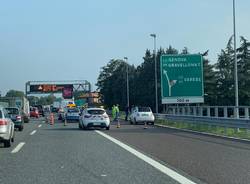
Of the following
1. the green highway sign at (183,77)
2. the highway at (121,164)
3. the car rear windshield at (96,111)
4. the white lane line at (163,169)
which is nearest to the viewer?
the white lane line at (163,169)

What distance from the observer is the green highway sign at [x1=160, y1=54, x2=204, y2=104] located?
113 ft

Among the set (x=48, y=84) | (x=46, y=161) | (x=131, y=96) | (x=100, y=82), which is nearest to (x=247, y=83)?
(x=131, y=96)

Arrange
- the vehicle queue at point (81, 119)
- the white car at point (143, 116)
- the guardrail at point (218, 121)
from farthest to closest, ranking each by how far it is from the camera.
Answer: the white car at point (143, 116), the guardrail at point (218, 121), the vehicle queue at point (81, 119)

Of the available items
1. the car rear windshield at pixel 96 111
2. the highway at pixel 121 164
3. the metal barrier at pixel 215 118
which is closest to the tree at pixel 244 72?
the metal barrier at pixel 215 118

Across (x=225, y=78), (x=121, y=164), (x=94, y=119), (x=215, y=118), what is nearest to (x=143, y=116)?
(x=94, y=119)

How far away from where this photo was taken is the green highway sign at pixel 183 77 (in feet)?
113

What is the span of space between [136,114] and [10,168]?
29401 mm

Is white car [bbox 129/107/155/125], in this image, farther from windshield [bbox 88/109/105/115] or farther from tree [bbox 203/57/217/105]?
tree [bbox 203/57/217/105]

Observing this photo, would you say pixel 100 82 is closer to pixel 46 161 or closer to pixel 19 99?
pixel 19 99

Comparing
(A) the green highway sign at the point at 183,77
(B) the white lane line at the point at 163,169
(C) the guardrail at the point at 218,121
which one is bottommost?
(B) the white lane line at the point at 163,169

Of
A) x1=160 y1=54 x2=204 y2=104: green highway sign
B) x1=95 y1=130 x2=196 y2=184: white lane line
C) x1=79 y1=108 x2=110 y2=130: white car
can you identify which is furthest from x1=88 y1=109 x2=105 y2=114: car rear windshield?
x1=95 y1=130 x2=196 y2=184: white lane line

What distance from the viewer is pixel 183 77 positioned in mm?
34500

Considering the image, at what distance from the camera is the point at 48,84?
8600cm

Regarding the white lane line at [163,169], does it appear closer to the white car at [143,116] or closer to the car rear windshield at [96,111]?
the car rear windshield at [96,111]
